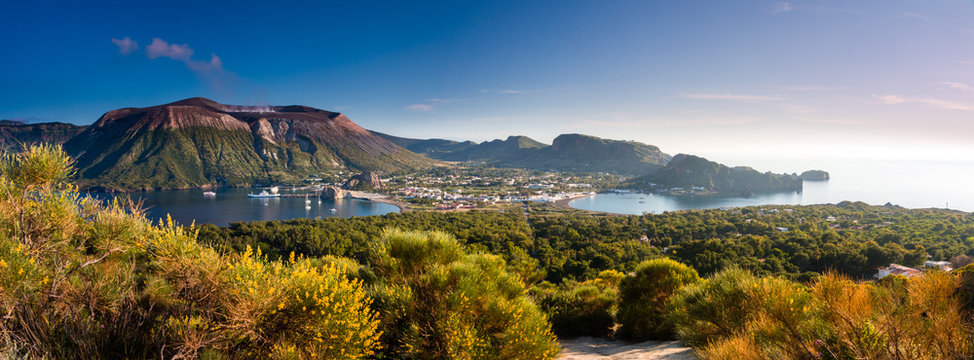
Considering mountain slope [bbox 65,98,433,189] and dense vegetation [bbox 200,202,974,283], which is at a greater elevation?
mountain slope [bbox 65,98,433,189]

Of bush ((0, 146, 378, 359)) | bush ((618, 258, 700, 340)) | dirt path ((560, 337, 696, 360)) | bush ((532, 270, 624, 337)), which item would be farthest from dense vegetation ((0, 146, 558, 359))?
bush ((532, 270, 624, 337))

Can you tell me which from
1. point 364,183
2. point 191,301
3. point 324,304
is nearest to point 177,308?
point 191,301

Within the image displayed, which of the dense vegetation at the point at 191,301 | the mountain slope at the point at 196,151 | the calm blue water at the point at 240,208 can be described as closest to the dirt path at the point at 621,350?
the dense vegetation at the point at 191,301

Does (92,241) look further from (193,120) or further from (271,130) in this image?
(271,130)

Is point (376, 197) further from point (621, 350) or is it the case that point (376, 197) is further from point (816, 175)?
point (816, 175)

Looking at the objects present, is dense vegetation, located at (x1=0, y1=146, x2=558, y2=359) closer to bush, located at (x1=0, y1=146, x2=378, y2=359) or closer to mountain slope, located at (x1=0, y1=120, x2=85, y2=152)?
bush, located at (x1=0, y1=146, x2=378, y2=359)

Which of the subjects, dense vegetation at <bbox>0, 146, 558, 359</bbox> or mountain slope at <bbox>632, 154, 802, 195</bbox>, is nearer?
dense vegetation at <bbox>0, 146, 558, 359</bbox>

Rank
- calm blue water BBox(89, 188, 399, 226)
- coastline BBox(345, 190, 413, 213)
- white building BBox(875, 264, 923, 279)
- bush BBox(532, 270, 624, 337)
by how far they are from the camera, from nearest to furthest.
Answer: bush BBox(532, 270, 624, 337), white building BBox(875, 264, 923, 279), calm blue water BBox(89, 188, 399, 226), coastline BBox(345, 190, 413, 213)

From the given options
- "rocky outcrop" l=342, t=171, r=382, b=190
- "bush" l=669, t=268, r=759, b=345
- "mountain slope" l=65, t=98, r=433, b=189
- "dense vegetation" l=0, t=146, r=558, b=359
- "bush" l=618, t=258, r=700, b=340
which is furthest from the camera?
"mountain slope" l=65, t=98, r=433, b=189
